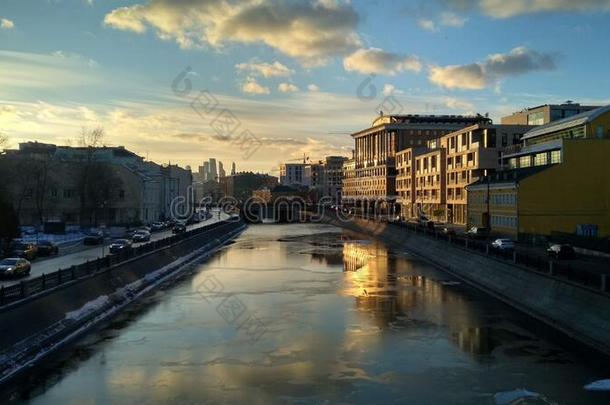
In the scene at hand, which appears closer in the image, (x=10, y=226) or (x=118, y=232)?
(x=10, y=226)

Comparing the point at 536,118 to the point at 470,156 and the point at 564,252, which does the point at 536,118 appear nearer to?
the point at 470,156

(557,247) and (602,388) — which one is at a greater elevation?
(557,247)

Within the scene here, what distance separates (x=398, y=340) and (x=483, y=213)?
51.2m

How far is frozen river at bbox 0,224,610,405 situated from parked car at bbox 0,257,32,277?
344 inches

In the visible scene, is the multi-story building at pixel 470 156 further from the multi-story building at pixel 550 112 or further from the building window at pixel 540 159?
the building window at pixel 540 159

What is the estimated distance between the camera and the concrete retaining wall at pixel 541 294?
27953 millimetres

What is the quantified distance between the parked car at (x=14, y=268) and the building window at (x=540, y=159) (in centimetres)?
5361

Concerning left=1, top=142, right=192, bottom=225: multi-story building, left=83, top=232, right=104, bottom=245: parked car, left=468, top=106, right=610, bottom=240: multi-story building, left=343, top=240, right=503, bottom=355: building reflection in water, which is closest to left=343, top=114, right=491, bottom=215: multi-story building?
left=1, top=142, right=192, bottom=225: multi-story building

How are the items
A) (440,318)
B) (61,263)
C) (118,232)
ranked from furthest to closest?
(118,232), (61,263), (440,318)

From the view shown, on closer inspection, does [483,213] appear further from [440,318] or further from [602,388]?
[602,388]

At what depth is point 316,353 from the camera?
27.0 metres

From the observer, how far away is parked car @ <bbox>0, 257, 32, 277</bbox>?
39.2m

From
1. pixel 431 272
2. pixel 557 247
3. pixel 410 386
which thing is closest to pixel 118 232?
pixel 431 272

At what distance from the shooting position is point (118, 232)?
9225 centimetres
